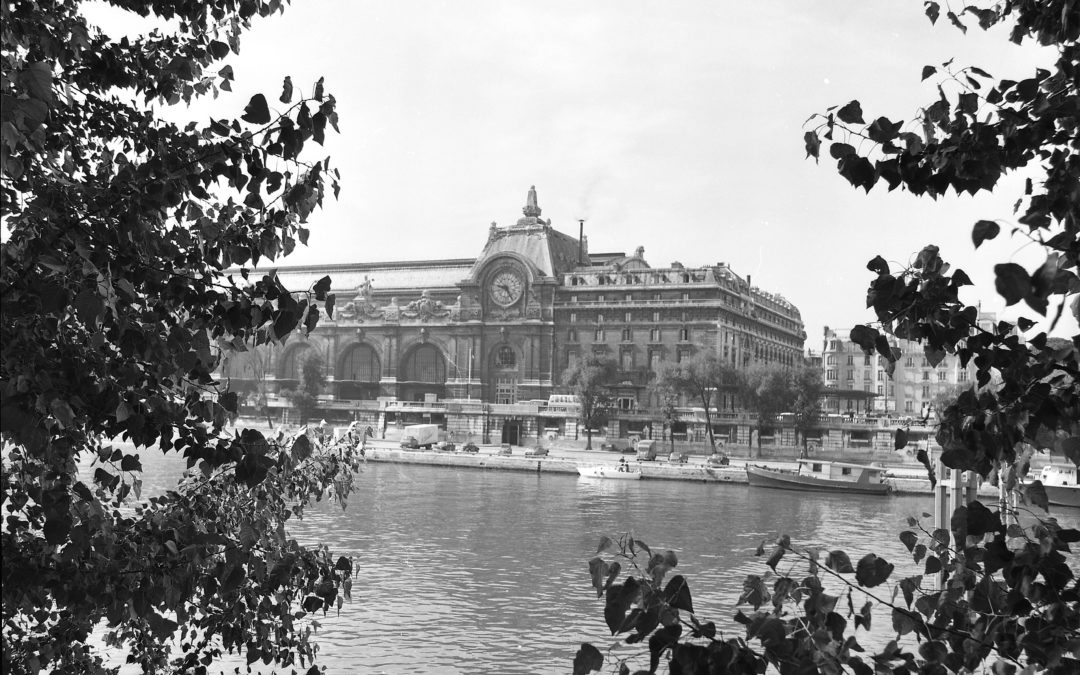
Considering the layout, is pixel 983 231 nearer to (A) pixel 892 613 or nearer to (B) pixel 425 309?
(A) pixel 892 613

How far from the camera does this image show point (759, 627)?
2.80m

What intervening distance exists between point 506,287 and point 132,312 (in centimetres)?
8179

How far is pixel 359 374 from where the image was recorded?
93.5m

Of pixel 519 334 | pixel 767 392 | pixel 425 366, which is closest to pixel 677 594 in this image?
pixel 767 392

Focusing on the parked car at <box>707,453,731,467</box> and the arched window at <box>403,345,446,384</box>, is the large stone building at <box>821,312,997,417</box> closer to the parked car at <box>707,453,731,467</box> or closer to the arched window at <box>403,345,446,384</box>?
the arched window at <box>403,345,446,384</box>

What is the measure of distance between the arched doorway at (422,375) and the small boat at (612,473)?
3859cm

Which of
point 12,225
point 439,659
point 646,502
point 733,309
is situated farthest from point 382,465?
point 12,225

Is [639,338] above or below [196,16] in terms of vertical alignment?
above

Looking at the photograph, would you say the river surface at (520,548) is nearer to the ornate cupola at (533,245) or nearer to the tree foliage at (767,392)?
the tree foliage at (767,392)

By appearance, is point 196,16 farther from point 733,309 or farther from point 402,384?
point 402,384

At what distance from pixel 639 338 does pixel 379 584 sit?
61.6 meters

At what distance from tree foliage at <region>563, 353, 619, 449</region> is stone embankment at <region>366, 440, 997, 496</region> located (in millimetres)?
2803

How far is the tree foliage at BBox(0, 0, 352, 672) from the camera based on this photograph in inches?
126

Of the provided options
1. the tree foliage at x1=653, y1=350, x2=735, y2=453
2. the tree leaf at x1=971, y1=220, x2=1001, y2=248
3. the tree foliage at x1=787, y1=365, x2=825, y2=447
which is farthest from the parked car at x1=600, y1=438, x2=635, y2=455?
the tree leaf at x1=971, y1=220, x2=1001, y2=248
